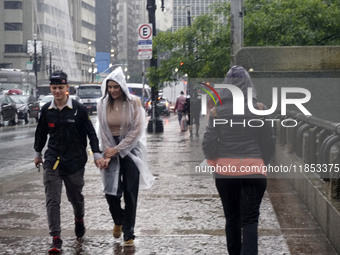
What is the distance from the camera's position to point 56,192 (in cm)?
721

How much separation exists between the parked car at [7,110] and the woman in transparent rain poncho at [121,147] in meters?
29.7

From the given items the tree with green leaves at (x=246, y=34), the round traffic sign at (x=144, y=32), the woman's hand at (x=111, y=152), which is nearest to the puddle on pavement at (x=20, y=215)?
the woman's hand at (x=111, y=152)

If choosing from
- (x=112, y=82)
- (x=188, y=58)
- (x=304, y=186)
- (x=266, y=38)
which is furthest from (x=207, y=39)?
(x=112, y=82)

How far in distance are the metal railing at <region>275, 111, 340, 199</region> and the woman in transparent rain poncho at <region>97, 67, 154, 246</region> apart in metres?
1.84

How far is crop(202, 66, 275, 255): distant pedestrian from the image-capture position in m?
5.67

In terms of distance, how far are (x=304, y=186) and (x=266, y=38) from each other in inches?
553

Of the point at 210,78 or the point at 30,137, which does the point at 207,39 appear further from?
the point at 30,137

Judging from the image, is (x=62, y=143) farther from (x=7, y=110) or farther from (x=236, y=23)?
(x=7, y=110)

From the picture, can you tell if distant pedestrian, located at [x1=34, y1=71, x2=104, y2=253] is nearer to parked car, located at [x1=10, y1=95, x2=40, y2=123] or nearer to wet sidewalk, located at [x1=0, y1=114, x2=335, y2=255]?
wet sidewalk, located at [x1=0, y1=114, x2=335, y2=255]

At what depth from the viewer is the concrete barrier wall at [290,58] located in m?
14.9

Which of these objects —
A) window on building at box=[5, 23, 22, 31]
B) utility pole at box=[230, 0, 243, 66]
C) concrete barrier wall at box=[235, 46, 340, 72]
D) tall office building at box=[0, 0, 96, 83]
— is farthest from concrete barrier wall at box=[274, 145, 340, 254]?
window on building at box=[5, 23, 22, 31]

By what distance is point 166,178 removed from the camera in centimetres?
1286

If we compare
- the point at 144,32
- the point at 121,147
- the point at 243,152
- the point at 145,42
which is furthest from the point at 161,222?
the point at 144,32

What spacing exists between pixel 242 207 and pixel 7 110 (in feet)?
107
